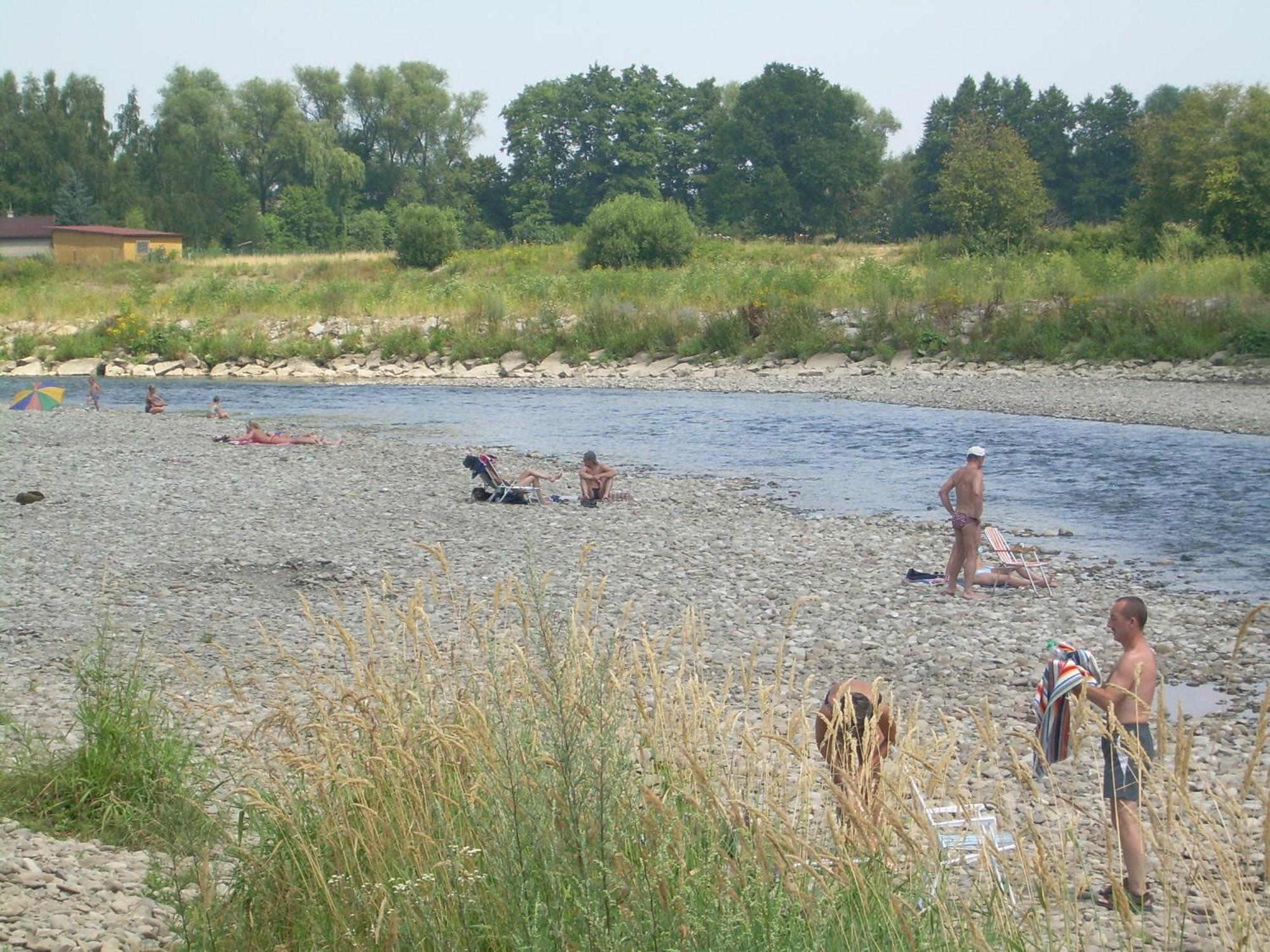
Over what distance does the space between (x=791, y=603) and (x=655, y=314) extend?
3557cm

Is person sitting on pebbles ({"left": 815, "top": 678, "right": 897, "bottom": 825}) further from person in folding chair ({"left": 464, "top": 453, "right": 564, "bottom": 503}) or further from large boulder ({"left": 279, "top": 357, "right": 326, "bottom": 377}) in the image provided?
large boulder ({"left": 279, "top": 357, "right": 326, "bottom": 377})

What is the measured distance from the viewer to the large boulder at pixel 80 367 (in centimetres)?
4709

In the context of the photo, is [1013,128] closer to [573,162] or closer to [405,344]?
[573,162]

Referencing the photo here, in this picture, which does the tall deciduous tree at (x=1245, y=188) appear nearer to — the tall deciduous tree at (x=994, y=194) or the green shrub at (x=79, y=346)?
the tall deciduous tree at (x=994, y=194)

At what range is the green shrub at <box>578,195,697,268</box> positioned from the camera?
187ft


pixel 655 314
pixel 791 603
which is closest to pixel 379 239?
pixel 655 314

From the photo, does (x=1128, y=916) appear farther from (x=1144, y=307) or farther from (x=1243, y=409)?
(x=1144, y=307)

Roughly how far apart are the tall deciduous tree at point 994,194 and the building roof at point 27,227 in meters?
49.1

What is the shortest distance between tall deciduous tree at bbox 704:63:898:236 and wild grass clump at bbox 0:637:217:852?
7453 centimetres

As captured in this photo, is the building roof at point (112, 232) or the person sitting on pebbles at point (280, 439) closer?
the person sitting on pebbles at point (280, 439)

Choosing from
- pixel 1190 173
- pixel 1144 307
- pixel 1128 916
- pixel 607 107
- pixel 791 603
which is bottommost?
pixel 791 603

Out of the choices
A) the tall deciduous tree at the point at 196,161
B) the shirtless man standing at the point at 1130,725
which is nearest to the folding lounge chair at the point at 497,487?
the shirtless man standing at the point at 1130,725

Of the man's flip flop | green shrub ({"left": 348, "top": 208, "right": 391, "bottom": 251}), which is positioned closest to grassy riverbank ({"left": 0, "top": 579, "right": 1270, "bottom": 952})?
the man's flip flop

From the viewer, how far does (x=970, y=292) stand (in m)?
42.2
